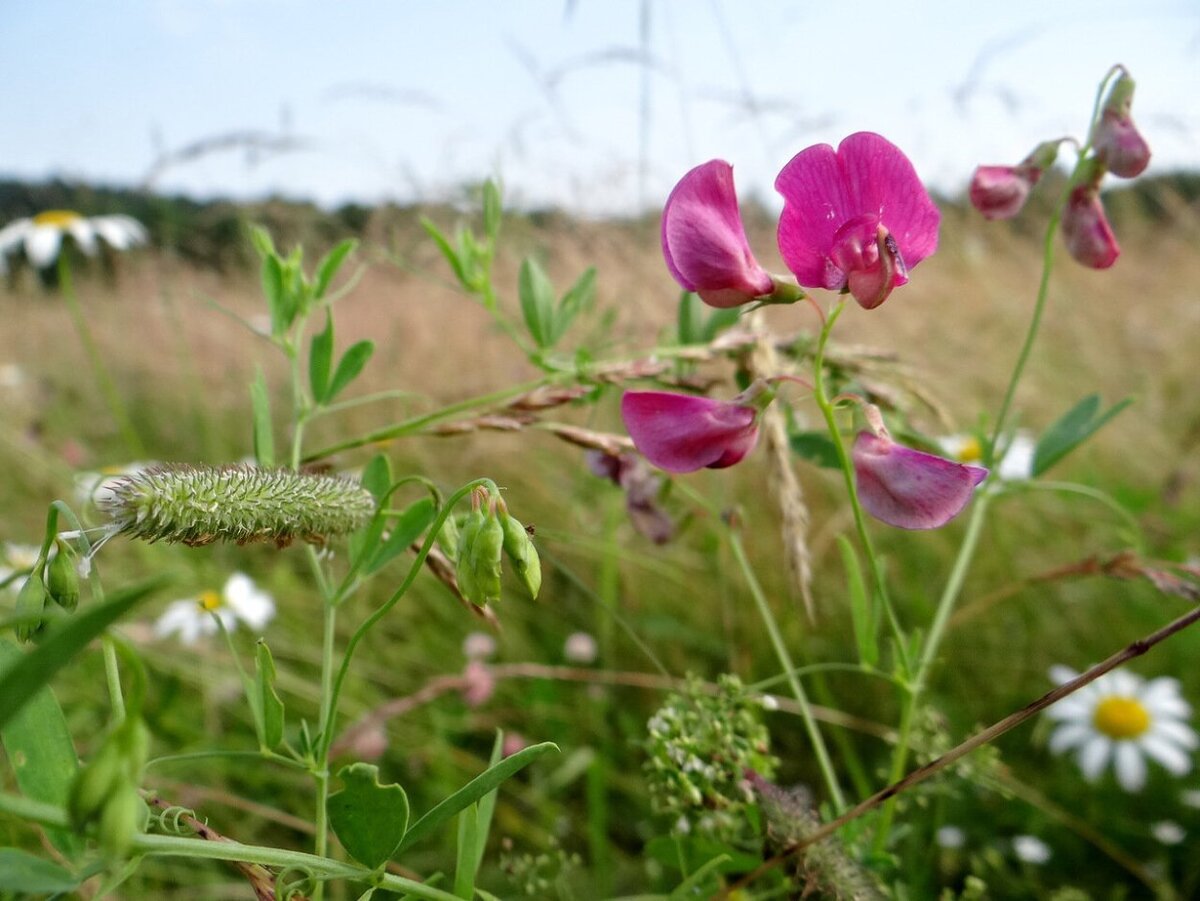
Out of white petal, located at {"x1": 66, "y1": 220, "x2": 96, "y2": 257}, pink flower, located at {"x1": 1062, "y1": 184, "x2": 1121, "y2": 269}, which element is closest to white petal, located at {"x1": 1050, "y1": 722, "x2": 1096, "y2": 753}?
pink flower, located at {"x1": 1062, "y1": 184, "x2": 1121, "y2": 269}

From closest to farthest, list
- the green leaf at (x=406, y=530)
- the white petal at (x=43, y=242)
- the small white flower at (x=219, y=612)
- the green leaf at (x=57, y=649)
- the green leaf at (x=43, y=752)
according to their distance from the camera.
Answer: the green leaf at (x=57, y=649) < the green leaf at (x=43, y=752) < the green leaf at (x=406, y=530) < the small white flower at (x=219, y=612) < the white petal at (x=43, y=242)

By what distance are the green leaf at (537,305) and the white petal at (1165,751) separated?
1.05 metres

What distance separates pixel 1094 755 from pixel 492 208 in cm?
111

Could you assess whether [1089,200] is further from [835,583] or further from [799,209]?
[835,583]

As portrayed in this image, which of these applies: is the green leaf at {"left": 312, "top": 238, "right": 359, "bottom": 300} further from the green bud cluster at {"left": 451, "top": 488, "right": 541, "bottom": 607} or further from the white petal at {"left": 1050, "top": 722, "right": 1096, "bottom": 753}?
the white petal at {"left": 1050, "top": 722, "right": 1096, "bottom": 753}

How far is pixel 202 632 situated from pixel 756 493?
119 cm

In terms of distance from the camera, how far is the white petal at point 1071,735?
1302 millimetres

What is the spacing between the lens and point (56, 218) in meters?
2.86

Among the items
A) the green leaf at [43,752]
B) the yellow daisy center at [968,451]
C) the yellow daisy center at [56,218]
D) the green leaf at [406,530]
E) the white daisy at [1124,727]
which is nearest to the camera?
the green leaf at [43,752]

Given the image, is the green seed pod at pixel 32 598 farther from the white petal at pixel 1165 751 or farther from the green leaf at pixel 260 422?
the white petal at pixel 1165 751

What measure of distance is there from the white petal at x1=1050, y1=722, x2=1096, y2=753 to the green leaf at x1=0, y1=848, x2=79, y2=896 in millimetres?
1327

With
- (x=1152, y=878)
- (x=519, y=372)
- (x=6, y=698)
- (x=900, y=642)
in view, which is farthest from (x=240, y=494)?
(x=519, y=372)

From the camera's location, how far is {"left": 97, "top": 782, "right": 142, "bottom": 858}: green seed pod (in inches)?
10.0

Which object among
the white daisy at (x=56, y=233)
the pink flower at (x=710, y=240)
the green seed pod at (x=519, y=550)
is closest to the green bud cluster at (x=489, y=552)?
the green seed pod at (x=519, y=550)
